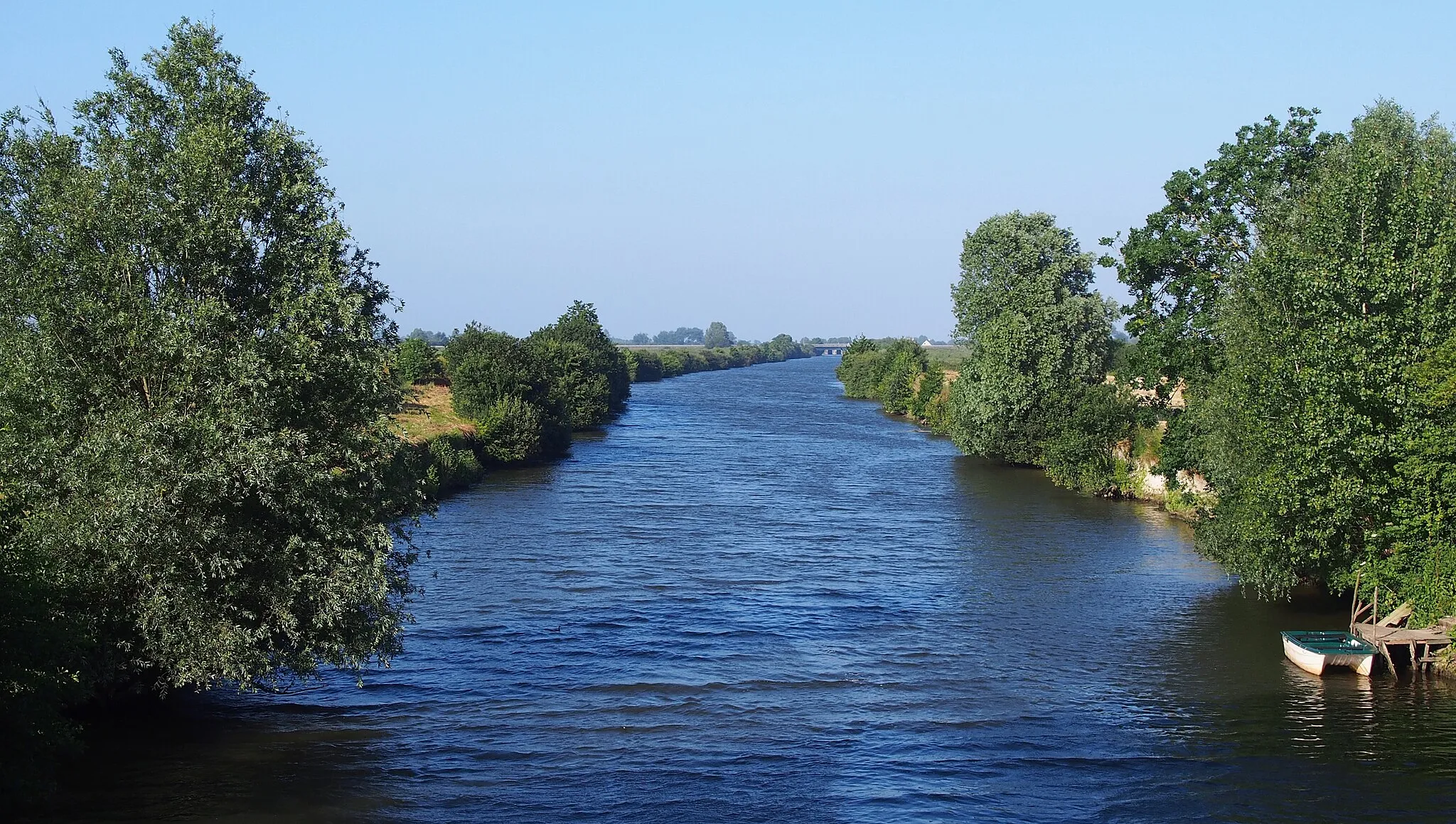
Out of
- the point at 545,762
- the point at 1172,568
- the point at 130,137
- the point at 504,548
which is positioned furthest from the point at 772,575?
the point at 130,137

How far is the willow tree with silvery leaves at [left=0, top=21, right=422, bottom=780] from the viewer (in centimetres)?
1798

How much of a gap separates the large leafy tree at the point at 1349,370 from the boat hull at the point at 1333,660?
70.6 inches

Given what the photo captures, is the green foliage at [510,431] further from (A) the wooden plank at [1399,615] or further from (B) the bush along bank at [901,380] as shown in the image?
(A) the wooden plank at [1399,615]

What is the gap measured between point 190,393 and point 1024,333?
141 ft

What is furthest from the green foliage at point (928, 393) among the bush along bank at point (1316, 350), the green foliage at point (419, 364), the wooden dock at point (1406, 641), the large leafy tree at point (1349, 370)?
the wooden dock at point (1406, 641)

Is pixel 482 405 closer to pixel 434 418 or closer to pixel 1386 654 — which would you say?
pixel 434 418

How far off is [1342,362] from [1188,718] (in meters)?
7.88

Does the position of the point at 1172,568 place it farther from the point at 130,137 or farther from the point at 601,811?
the point at 130,137

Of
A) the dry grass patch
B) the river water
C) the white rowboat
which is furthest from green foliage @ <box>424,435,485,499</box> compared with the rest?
the white rowboat

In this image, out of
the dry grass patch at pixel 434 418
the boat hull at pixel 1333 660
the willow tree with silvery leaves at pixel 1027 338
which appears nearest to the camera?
the boat hull at pixel 1333 660

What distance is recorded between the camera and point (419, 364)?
228 ft

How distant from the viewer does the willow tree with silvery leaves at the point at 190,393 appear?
17984 millimetres

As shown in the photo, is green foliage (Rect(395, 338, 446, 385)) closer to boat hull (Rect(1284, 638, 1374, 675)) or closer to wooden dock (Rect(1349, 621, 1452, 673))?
boat hull (Rect(1284, 638, 1374, 675))

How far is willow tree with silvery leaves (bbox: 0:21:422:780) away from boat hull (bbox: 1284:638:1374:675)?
18.5 meters
